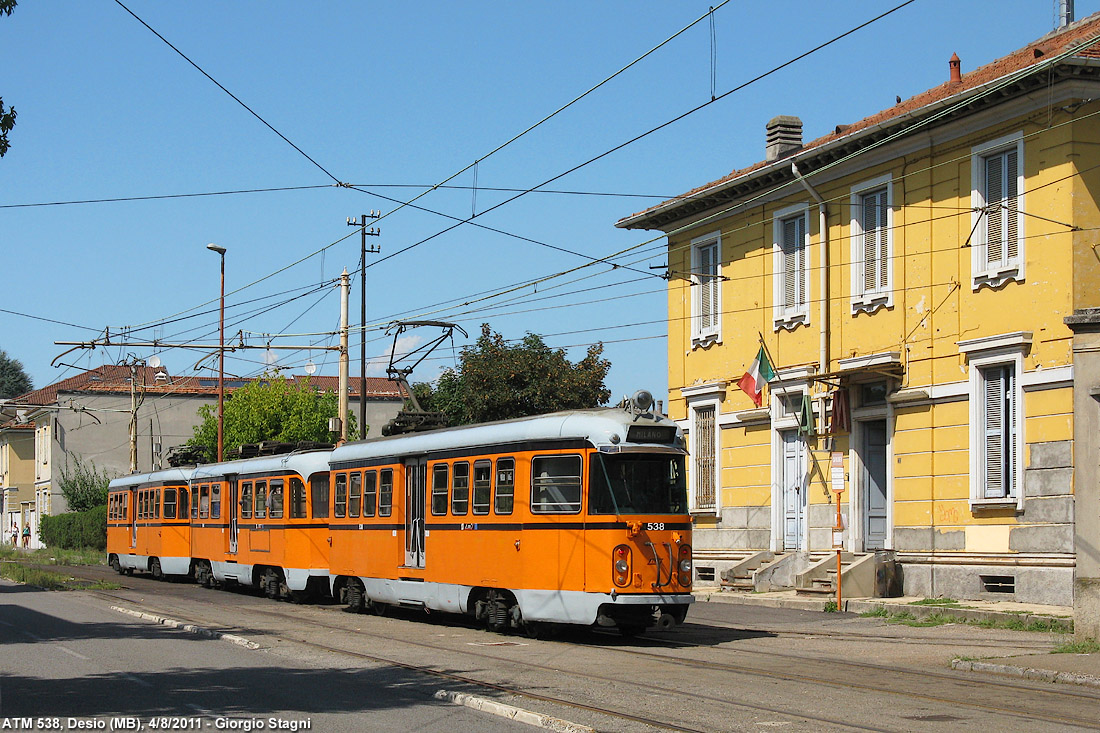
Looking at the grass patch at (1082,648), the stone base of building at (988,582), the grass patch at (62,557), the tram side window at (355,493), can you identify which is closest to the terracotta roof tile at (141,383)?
the grass patch at (62,557)

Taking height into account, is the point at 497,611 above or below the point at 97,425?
below

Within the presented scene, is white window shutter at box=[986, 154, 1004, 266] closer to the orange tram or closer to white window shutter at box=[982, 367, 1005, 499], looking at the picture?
white window shutter at box=[982, 367, 1005, 499]

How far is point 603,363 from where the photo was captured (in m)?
45.5

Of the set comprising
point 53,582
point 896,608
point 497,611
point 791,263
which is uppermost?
point 791,263

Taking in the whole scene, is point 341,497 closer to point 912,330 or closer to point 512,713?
point 912,330

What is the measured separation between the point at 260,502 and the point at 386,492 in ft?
25.5

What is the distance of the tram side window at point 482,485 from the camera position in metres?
18.7

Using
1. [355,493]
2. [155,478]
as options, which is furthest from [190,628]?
[155,478]

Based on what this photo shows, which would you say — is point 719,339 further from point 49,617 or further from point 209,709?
point 209,709

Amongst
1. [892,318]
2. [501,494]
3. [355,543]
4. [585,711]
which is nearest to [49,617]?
[355,543]

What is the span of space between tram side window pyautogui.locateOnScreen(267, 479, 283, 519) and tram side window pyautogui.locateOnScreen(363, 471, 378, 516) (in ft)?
16.5

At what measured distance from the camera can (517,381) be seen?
42.9m

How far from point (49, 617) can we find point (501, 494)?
9351 millimetres

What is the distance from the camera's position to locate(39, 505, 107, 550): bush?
6066 cm
